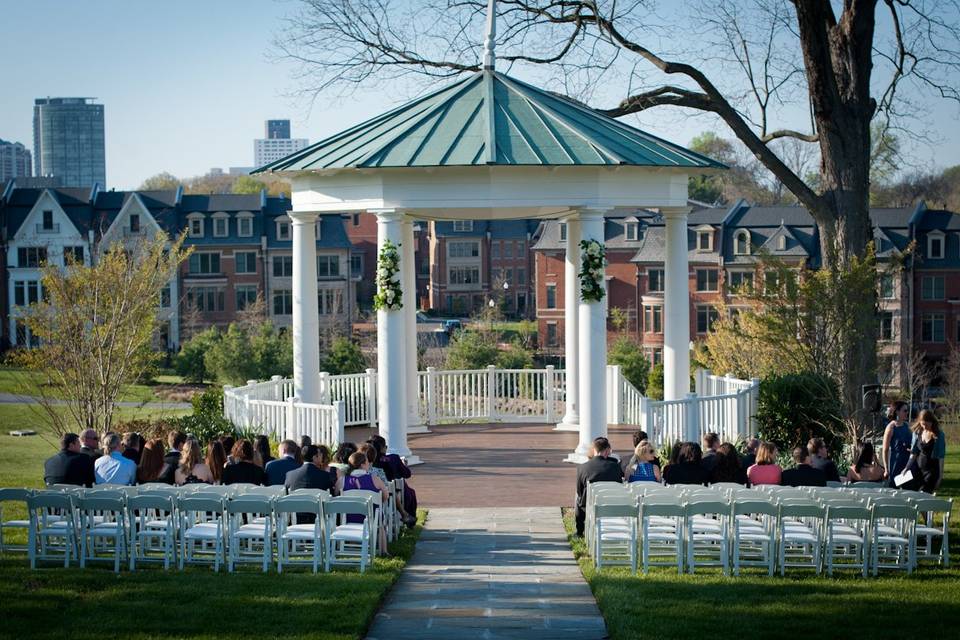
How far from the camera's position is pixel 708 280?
7862 centimetres

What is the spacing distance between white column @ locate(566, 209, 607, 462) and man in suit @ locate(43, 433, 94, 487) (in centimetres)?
864

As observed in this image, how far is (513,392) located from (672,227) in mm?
7944

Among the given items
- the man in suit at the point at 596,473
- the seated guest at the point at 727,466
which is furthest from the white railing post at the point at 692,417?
the man in suit at the point at 596,473

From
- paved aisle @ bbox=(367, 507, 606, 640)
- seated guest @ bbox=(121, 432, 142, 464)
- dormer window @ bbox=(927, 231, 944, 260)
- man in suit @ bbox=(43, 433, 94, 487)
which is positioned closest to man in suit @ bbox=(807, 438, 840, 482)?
paved aisle @ bbox=(367, 507, 606, 640)

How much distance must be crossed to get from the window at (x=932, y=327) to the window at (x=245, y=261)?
143 feet

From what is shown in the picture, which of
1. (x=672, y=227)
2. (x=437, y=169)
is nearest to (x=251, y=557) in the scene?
(x=437, y=169)

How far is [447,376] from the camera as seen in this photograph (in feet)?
89.9

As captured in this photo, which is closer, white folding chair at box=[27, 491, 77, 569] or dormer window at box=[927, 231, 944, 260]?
white folding chair at box=[27, 491, 77, 569]

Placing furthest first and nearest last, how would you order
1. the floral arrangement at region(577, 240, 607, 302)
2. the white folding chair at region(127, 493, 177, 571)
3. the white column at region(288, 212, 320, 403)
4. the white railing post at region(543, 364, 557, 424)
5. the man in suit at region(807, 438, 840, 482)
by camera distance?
the white railing post at region(543, 364, 557, 424), the white column at region(288, 212, 320, 403), the floral arrangement at region(577, 240, 607, 302), the man in suit at region(807, 438, 840, 482), the white folding chair at region(127, 493, 177, 571)

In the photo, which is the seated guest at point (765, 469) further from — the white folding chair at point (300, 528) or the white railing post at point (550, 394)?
the white railing post at point (550, 394)

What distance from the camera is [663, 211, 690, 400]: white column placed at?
22688 mm

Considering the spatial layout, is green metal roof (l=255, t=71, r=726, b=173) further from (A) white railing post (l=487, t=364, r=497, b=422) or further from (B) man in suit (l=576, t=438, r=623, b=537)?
(A) white railing post (l=487, t=364, r=497, b=422)

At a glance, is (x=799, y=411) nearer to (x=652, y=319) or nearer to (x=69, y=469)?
(x=69, y=469)

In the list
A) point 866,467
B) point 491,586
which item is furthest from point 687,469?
point 491,586
